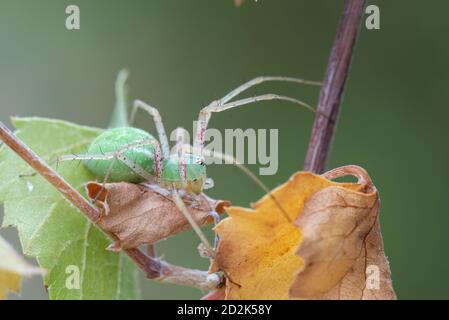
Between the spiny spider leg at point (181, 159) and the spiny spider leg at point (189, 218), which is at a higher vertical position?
the spiny spider leg at point (181, 159)

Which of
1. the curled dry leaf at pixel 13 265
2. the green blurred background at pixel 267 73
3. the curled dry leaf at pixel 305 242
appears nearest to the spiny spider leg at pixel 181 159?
the curled dry leaf at pixel 305 242

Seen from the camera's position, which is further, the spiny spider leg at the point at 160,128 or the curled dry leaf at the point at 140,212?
the spiny spider leg at the point at 160,128

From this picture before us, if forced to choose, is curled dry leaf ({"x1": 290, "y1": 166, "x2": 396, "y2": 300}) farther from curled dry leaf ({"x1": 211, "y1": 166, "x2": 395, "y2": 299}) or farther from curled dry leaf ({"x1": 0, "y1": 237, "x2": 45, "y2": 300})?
curled dry leaf ({"x1": 0, "y1": 237, "x2": 45, "y2": 300})

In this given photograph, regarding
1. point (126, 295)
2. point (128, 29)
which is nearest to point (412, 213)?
point (128, 29)

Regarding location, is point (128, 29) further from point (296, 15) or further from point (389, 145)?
point (389, 145)

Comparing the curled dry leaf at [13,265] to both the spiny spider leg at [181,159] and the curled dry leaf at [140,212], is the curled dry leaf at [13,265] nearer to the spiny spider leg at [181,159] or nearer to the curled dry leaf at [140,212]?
the curled dry leaf at [140,212]

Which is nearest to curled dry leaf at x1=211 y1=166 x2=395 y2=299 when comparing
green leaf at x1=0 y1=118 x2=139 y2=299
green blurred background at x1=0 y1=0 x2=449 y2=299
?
green leaf at x1=0 y1=118 x2=139 y2=299
